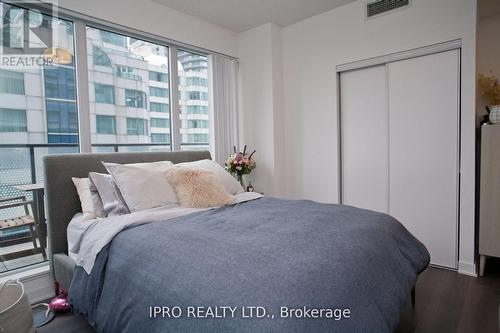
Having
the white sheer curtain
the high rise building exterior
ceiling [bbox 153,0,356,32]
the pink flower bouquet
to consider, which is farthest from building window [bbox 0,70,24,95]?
the pink flower bouquet

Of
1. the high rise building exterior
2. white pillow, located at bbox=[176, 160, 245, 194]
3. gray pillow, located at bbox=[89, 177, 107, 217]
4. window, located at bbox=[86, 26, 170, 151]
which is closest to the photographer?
gray pillow, located at bbox=[89, 177, 107, 217]

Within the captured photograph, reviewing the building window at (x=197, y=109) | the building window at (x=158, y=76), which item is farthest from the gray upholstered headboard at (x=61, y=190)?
the building window at (x=197, y=109)

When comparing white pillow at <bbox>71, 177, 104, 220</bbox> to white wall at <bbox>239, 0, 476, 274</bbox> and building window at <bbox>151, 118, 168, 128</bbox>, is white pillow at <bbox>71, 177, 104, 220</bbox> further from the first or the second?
white wall at <bbox>239, 0, 476, 274</bbox>

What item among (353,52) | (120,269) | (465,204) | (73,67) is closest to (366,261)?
(120,269)

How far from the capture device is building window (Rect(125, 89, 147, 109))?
9.86ft

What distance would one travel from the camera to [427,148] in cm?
276

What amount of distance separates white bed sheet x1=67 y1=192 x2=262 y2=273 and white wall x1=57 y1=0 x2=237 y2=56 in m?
1.84

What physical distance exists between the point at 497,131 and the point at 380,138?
952 millimetres

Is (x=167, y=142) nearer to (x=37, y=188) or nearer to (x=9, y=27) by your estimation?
(x=37, y=188)

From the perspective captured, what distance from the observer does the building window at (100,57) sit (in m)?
2.75

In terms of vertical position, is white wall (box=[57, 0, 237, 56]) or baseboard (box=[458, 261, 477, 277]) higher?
white wall (box=[57, 0, 237, 56])

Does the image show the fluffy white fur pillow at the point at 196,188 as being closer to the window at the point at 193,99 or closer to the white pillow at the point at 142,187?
the white pillow at the point at 142,187

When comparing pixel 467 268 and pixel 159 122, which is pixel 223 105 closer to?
pixel 159 122

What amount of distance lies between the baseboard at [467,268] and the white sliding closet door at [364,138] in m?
0.80
